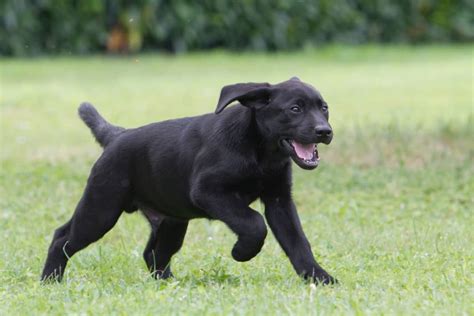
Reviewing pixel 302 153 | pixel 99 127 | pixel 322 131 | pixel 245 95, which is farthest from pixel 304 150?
pixel 99 127

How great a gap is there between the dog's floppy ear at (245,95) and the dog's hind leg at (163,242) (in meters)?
1.06

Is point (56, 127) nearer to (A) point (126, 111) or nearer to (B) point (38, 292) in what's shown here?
(A) point (126, 111)

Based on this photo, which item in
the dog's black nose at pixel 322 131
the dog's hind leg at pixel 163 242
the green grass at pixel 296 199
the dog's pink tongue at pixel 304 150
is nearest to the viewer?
the green grass at pixel 296 199

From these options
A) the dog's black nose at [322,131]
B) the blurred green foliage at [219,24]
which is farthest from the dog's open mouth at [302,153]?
the blurred green foliage at [219,24]

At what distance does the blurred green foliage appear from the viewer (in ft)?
73.1

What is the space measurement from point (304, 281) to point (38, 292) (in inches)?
53.5

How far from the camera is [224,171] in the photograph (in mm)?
5895

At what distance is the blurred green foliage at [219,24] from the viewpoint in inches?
877

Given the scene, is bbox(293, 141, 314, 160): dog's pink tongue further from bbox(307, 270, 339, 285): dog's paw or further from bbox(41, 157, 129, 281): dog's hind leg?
bbox(41, 157, 129, 281): dog's hind leg

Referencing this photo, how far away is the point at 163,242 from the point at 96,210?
55cm

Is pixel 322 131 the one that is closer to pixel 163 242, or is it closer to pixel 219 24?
pixel 163 242

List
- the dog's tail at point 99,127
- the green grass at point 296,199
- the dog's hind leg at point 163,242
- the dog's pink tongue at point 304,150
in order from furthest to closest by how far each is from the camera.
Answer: the dog's tail at point 99,127 < the dog's hind leg at point 163,242 < the dog's pink tongue at point 304,150 < the green grass at point 296,199

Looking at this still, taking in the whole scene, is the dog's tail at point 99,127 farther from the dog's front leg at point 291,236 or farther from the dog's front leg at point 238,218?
the dog's front leg at point 291,236

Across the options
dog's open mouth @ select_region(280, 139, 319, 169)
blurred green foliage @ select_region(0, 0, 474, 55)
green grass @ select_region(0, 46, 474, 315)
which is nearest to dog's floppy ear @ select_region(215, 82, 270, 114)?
dog's open mouth @ select_region(280, 139, 319, 169)
